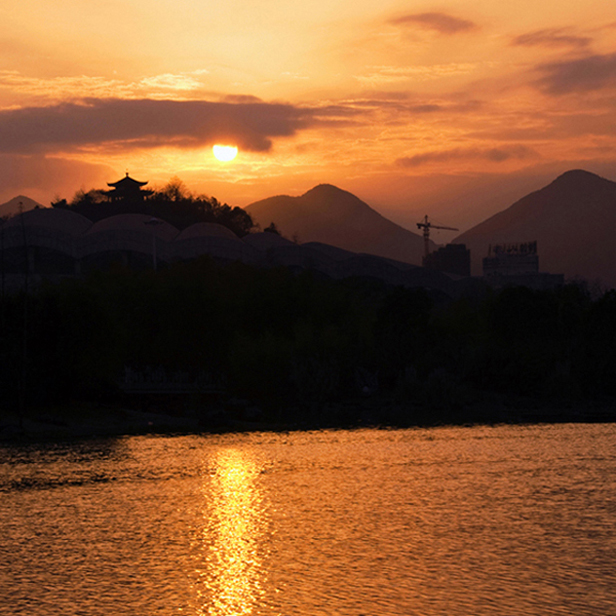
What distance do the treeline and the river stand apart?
12.0 metres

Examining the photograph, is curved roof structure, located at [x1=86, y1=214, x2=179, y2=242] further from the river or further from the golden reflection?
the golden reflection

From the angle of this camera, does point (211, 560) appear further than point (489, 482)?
No

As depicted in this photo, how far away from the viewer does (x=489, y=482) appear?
2389cm

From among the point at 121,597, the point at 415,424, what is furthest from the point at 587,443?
the point at 121,597

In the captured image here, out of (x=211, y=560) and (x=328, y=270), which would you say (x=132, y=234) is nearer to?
(x=328, y=270)

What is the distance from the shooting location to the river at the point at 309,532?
13172 millimetres

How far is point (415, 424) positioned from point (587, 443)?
9541mm

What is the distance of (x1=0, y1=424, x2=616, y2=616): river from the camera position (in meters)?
13.2

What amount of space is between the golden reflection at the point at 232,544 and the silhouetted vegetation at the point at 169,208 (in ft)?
458

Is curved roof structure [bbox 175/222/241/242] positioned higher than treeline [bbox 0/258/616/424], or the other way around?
curved roof structure [bbox 175/222/241/242]

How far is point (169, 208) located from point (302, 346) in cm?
13080

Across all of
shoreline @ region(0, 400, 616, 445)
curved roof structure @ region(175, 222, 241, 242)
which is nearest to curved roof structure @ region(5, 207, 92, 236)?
curved roof structure @ region(175, 222, 241, 242)

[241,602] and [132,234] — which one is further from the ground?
[132,234]

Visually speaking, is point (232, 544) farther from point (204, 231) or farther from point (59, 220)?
point (59, 220)
